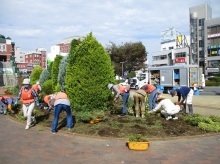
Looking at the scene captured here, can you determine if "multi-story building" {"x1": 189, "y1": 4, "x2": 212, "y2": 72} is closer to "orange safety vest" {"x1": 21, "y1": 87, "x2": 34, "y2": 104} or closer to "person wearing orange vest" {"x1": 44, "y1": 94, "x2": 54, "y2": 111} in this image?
"person wearing orange vest" {"x1": 44, "y1": 94, "x2": 54, "y2": 111}

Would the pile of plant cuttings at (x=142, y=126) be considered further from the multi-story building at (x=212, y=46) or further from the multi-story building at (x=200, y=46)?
the multi-story building at (x=212, y=46)

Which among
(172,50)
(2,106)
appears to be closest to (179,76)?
(2,106)

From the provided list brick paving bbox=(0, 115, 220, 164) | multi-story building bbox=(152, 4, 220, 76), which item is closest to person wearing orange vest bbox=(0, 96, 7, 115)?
brick paving bbox=(0, 115, 220, 164)

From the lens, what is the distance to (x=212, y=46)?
232ft

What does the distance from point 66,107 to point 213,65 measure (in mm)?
67321

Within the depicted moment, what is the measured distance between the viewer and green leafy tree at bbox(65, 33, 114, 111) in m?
11.5

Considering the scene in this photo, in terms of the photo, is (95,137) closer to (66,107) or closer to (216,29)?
(66,107)

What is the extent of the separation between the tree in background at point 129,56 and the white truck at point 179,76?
89.8 feet

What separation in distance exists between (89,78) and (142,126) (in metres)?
3.42

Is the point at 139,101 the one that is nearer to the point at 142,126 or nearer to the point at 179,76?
Answer: the point at 142,126

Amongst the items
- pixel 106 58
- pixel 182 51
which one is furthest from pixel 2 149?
pixel 182 51

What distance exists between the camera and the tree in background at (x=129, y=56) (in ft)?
194

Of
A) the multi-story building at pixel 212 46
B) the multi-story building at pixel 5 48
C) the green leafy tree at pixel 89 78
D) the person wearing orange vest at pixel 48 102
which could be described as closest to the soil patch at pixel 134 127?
the green leafy tree at pixel 89 78

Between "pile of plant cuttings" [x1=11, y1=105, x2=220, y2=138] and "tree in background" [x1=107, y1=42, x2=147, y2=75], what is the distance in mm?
48576
